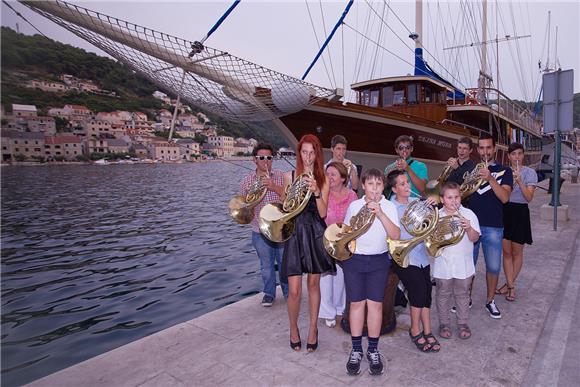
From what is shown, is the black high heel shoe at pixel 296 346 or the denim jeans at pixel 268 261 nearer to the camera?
the black high heel shoe at pixel 296 346

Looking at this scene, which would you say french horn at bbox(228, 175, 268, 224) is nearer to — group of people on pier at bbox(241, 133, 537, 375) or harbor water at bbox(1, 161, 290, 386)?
group of people on pier at bbox(241, 133, 537, 375)

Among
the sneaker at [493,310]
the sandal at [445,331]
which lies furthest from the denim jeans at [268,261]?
the sneaker at [493,310]

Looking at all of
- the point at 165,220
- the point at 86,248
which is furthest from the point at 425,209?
the point at 165,220

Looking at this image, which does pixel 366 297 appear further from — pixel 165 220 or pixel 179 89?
pixel 165 220

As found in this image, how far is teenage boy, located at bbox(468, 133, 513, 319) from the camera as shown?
3.80 m

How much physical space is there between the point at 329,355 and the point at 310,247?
95 centimetres

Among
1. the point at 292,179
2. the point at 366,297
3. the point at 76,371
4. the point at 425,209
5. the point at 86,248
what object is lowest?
the point at 86,248

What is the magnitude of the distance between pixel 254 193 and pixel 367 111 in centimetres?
819

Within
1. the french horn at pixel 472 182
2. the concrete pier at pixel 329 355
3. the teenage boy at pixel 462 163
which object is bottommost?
the concrete pier at pixel 329 355

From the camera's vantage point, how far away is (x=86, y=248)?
40.6ft

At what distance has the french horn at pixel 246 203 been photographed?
12.2ft

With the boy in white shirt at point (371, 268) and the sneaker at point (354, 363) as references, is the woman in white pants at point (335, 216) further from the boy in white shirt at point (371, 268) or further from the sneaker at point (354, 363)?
the sneaker at point (354, 363)

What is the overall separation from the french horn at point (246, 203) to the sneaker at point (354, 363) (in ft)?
5.48

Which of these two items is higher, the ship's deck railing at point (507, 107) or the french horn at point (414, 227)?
the ship's deck railing at point (507, 107)
